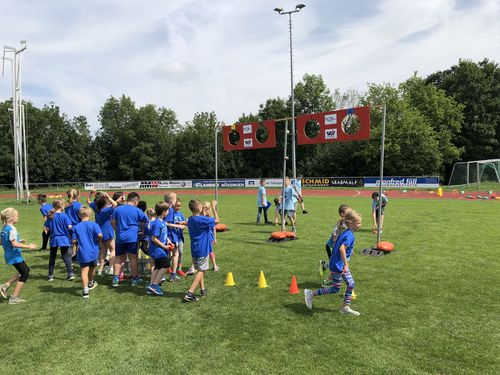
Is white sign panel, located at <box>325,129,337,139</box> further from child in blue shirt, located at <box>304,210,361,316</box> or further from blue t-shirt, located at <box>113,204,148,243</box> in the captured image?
blue t-shirt, located at <box>113,204,148,243</box>

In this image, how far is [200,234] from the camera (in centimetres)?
690

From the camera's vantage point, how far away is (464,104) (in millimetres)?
53031

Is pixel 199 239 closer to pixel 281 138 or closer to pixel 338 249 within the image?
pixel 338 249

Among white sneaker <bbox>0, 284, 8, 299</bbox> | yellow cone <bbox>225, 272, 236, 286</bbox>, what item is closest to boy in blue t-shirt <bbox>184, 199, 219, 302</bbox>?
yellow cone <bbox>225, 272, 236, 286</bbox>

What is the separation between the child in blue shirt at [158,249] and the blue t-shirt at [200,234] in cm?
53

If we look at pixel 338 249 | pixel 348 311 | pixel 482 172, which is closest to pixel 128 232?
pixel 338 249

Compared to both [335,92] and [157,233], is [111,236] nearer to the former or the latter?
[157,233]

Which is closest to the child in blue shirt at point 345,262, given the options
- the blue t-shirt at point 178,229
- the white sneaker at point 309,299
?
the white sneaker at point 309,299

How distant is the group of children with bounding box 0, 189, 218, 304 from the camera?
6.82m

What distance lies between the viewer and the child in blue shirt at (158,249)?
6972mm

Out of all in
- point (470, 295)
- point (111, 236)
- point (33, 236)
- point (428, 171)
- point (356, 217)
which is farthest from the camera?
point (428, 171)

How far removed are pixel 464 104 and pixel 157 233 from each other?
187 feet

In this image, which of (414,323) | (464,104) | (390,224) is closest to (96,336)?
(414,323)

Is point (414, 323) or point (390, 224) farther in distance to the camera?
point (390, 224)
